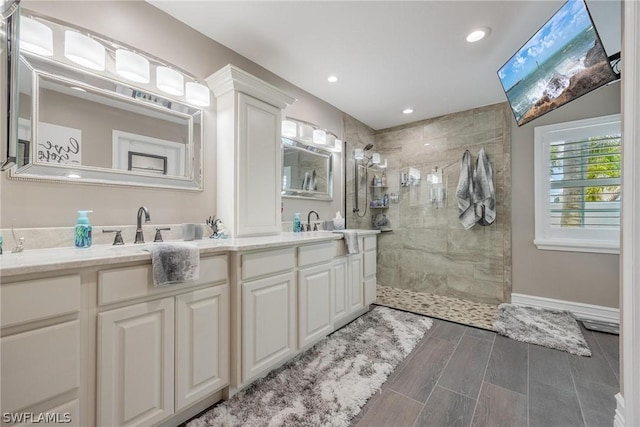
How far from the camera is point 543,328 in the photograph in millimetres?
2480

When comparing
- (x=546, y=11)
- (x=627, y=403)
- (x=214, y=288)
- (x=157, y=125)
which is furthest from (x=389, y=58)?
(x=627, y=403)

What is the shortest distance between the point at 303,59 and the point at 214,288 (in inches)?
82.8

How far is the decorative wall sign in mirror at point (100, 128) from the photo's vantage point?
1.32 m

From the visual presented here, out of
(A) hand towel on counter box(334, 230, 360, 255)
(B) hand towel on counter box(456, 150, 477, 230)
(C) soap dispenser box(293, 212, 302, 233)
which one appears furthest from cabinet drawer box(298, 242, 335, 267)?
(B) hand towel on counter box(456, 150, 477, 230)

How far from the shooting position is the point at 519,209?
10.3 ft

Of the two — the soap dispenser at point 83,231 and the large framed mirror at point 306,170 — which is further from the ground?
the large framed mirror at point 306,170

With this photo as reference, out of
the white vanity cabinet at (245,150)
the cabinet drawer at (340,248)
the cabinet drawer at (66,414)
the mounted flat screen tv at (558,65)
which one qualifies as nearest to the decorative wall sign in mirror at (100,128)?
the white vanity cabinet at (245,150)

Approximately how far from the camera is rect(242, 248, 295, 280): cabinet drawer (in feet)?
5.22

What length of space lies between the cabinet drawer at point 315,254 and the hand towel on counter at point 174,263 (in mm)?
807

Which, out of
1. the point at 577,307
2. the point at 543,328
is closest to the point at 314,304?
the point at 543,328

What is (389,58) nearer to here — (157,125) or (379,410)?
(157,125)

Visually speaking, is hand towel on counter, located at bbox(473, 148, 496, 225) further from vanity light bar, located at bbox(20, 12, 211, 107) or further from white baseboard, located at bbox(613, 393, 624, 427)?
vanity light bar, located at bbox(20, 12, 211, 107)

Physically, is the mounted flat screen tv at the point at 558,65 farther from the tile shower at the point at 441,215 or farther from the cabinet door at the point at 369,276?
the cabinet door at the point at 369,276

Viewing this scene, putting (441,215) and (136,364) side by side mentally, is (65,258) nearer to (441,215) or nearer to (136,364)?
(136,364)
